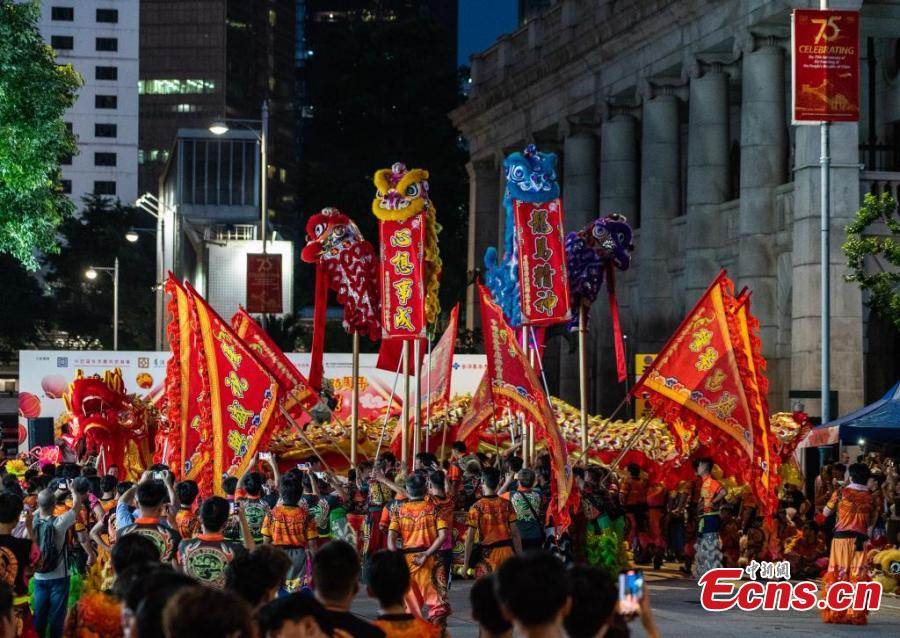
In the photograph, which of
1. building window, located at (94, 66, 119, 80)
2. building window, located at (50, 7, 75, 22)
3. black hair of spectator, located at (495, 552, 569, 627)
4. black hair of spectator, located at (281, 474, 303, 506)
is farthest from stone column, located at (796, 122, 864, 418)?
building window, located at (50, 7, 75, 22)

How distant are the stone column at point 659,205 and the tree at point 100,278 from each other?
46.3 m

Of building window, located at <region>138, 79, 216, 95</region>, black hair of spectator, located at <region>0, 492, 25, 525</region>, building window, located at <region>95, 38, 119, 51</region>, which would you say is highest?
building window, located at <region>95, 38, 119, 51</region>

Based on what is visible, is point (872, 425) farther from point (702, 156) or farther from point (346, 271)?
point (702, 156)

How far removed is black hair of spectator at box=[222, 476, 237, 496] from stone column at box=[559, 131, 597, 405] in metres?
30.5

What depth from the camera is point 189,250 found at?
3250 inches

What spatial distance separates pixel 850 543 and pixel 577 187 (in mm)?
31495

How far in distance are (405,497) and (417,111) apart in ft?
208

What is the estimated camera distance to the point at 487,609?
7930mm

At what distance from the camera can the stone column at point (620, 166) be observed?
153 feet

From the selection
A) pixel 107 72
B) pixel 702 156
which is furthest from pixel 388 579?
pixel 107 72

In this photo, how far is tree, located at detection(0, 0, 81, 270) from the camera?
3253 cm

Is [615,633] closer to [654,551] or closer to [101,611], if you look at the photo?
[101,611]

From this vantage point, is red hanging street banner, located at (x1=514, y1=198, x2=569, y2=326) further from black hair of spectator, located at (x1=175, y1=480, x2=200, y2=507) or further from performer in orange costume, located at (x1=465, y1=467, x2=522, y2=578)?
black hair of spectator, located at (x1=175, y1=480, x2=200, y2=507)

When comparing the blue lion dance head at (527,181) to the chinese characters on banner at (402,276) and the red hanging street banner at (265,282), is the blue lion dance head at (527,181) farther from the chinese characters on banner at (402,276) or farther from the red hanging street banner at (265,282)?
the red hanging street banner at (265,282)
